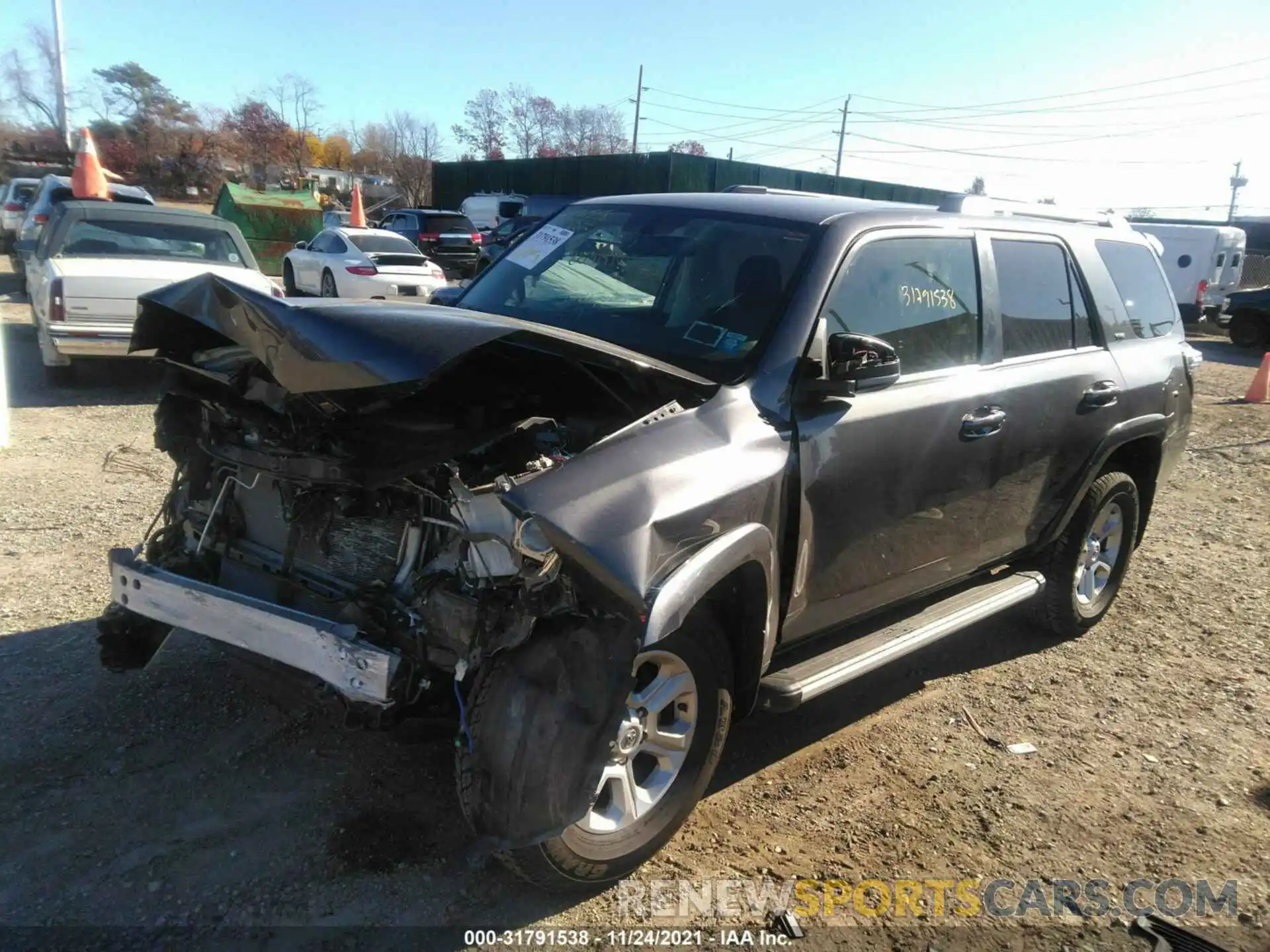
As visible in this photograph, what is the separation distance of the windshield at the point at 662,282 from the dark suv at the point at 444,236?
1849 cm

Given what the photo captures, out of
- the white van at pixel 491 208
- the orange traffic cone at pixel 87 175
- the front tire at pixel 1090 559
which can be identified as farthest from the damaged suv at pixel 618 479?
the white van at pixel 491 208

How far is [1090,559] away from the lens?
504 centimetres

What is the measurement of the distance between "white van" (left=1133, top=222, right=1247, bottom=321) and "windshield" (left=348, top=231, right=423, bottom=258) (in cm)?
1629

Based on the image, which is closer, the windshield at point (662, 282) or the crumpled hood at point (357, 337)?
the crumpled hood at point (357, 337)

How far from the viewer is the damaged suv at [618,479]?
2500 mm

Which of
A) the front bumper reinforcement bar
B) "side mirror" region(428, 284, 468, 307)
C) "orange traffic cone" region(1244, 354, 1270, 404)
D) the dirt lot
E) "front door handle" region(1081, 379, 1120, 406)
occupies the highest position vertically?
"side mirror" region(428, 284, 468, 307)

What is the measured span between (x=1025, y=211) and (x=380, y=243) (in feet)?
46.1

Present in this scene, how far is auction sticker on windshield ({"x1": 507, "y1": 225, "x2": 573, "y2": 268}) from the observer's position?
4156mm

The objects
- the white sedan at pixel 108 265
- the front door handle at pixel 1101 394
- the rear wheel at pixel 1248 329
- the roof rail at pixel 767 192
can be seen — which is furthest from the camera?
the rear wheel at pixel 1248 329

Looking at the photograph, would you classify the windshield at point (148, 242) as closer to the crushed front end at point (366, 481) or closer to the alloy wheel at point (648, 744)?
the crushed front end at point (366, 481)

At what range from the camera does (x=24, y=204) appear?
21234mm

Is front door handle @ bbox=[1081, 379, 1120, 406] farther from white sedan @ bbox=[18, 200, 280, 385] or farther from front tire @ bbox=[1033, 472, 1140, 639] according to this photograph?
white sedan @ bbox=[18, 200, 280, 385]

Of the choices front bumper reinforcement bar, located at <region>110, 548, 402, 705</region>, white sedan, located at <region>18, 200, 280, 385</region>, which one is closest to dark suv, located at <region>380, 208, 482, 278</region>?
white sedan, located at <region>18, 200, 280, 385</region>

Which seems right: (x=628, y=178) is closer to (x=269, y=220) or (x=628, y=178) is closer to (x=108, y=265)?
(x=269, y=220)
